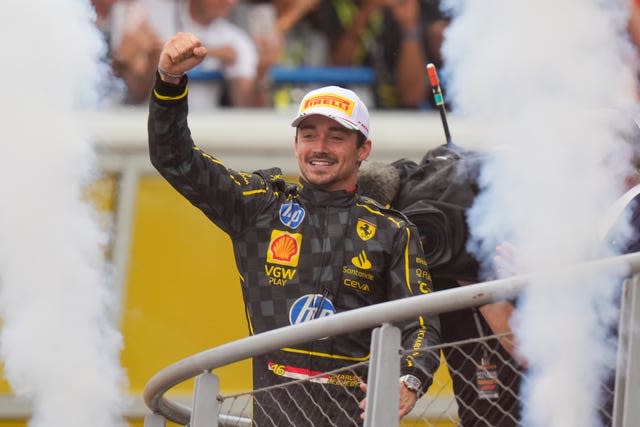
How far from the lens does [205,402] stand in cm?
388

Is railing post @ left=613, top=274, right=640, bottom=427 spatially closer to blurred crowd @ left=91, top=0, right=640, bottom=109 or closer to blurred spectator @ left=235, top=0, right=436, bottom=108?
blurred crowd @ left=91, top=0, right=640, bottom=109

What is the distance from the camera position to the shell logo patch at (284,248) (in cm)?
419

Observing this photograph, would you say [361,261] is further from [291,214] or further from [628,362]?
[628,362]

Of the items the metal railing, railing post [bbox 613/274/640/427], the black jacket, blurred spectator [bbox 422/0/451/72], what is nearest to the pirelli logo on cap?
the black jacket

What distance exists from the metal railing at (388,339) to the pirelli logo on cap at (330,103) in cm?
97

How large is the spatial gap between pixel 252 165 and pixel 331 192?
273 cm

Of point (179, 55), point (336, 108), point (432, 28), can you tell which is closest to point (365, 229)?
point (336, 108)

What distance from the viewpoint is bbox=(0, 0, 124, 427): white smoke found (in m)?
4.69

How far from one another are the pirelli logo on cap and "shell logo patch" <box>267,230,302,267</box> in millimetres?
450

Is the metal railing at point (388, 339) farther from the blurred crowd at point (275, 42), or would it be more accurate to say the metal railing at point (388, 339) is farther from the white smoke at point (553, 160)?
the blurred crowd at point (275, 42)

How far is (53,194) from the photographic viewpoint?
497cm

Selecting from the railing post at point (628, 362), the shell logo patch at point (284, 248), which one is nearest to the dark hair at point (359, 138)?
the shell logo patch at point (284, 248)

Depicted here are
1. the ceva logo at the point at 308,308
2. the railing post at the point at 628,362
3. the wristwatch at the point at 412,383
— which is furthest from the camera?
the ceva logo at the point at 308,308

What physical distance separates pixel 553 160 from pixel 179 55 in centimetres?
119
